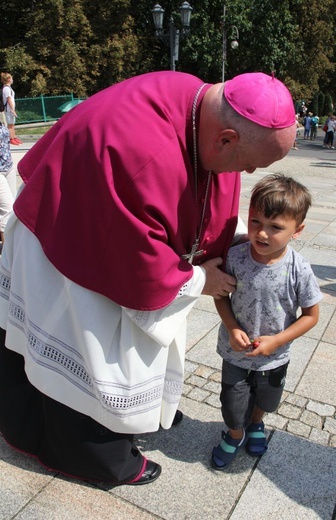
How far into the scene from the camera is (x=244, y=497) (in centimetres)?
188

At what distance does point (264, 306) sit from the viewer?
1.82m

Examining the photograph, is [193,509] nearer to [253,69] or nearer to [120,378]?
[120,378]

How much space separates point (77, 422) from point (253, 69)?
30.4m

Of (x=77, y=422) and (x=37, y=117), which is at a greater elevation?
(x=77, y=422)

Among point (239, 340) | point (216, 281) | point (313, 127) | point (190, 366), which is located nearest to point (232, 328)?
point (239, 340)

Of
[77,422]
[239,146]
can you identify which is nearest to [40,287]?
[77,422]

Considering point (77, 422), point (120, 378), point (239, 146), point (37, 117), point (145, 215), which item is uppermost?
point (239, 146)

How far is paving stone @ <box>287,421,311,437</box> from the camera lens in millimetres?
2252

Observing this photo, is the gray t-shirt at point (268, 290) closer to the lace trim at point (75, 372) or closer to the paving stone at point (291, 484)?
the lace trim at point (75, 372)

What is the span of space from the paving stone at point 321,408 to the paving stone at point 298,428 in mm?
147

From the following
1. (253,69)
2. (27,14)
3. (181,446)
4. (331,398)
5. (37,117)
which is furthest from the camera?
(253,69)

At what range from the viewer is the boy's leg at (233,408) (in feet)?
6.39

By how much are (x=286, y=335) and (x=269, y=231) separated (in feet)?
1.42

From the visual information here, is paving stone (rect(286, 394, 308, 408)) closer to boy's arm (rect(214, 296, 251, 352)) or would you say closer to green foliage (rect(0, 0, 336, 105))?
boy's arm (rect(214, 296, 251, 352))
